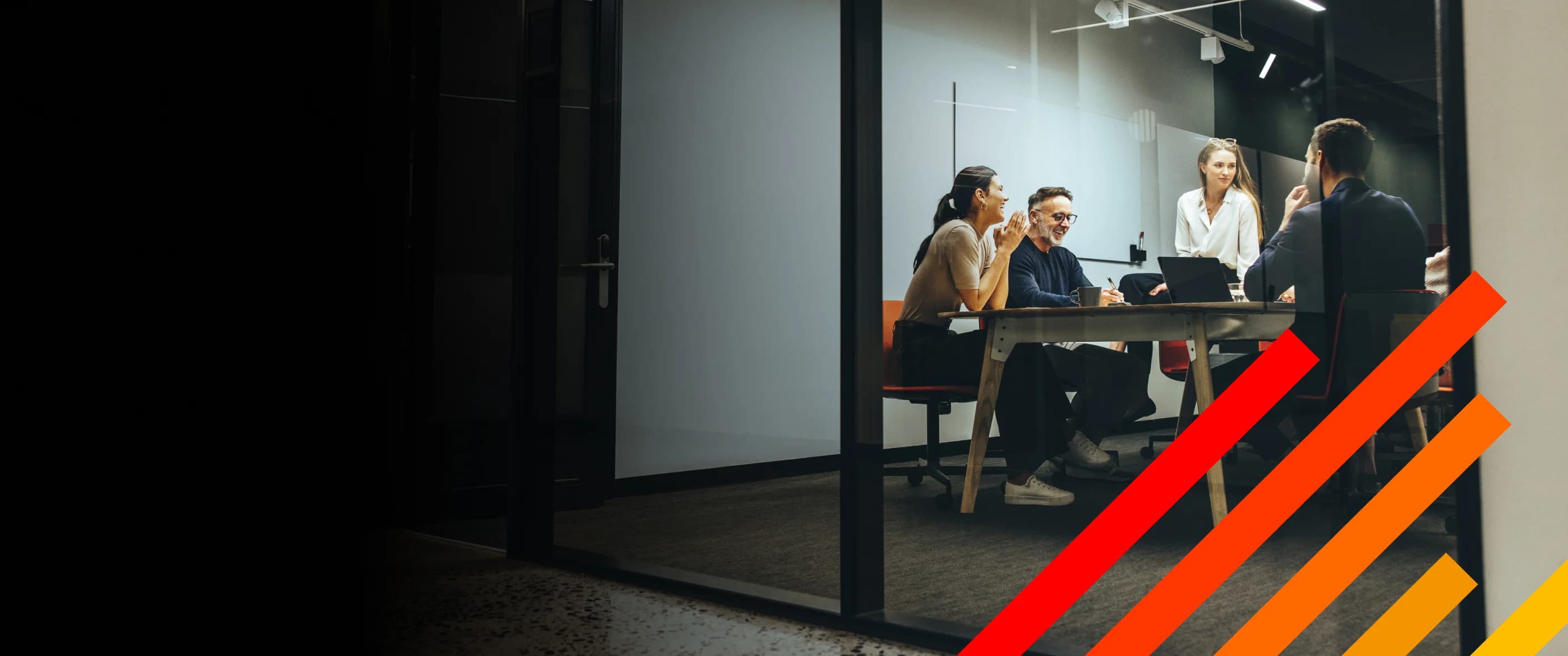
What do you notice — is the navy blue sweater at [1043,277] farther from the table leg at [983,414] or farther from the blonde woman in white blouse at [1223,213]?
the blonde woman in white blouse at [1223,213]

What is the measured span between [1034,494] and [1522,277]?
964 mm

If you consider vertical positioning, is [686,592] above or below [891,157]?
below

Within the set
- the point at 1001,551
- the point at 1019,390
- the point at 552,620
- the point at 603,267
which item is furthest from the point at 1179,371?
the point at 603,267

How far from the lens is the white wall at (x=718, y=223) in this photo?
11.4 ft

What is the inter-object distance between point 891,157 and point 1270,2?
908 mm

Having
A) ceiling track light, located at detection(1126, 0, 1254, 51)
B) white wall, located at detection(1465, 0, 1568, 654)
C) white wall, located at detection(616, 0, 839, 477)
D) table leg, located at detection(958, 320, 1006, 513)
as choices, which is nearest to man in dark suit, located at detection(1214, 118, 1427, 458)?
white wall, located at detection(1465, 0, 1568, 654)

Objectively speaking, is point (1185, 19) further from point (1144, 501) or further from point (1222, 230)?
point (1144, 501)

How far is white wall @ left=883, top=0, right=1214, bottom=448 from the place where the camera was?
6.75 feet

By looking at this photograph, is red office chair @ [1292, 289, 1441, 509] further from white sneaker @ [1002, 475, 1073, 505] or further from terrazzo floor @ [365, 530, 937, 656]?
terrazzo floor @ [365, 530, 937, 656]

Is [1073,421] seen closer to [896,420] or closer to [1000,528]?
[1000,528]

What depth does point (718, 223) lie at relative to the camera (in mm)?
Answer: 3748

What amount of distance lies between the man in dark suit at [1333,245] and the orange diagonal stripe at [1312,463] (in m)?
0.07

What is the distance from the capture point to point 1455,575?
182 centimetres

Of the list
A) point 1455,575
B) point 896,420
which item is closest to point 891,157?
point 896,420
